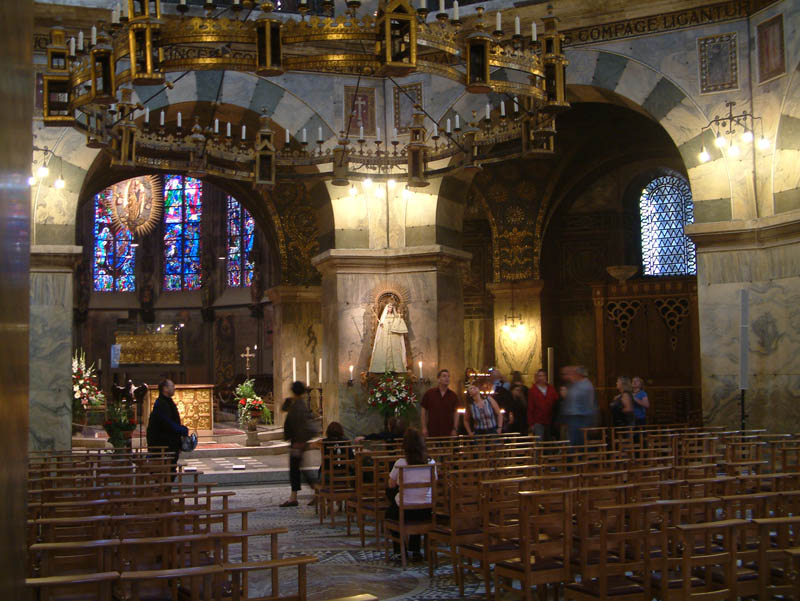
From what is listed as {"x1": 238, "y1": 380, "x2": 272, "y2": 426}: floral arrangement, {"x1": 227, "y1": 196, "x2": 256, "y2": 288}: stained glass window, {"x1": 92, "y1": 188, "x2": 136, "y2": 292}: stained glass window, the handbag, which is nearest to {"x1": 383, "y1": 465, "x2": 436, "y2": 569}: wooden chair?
the handbag

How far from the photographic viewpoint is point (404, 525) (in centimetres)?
745

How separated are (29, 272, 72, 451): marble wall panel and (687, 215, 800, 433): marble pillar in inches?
353

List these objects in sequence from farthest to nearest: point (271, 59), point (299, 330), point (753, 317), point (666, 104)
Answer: point (299, 330)
point (666, 104)
point (753, 317)
point (271, 59)

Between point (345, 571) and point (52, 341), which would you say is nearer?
point (345, 571)

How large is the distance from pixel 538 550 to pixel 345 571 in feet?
8.00

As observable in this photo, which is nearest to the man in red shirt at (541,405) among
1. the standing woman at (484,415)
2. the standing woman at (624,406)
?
the standing woman at (484,415)

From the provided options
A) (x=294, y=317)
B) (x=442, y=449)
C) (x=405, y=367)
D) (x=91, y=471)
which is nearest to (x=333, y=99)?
(x=405, y=367)

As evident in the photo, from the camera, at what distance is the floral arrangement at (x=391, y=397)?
47.1ft

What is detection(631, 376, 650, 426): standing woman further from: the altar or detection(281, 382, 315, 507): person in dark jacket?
the altar

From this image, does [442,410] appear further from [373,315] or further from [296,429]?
[373,315]

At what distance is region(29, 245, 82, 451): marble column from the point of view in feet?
42.4

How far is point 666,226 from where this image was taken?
63.0 ft

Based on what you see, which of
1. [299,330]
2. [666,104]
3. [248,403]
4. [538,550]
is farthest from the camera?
[299,330]

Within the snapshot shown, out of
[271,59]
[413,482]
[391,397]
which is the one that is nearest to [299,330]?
[391,397]
